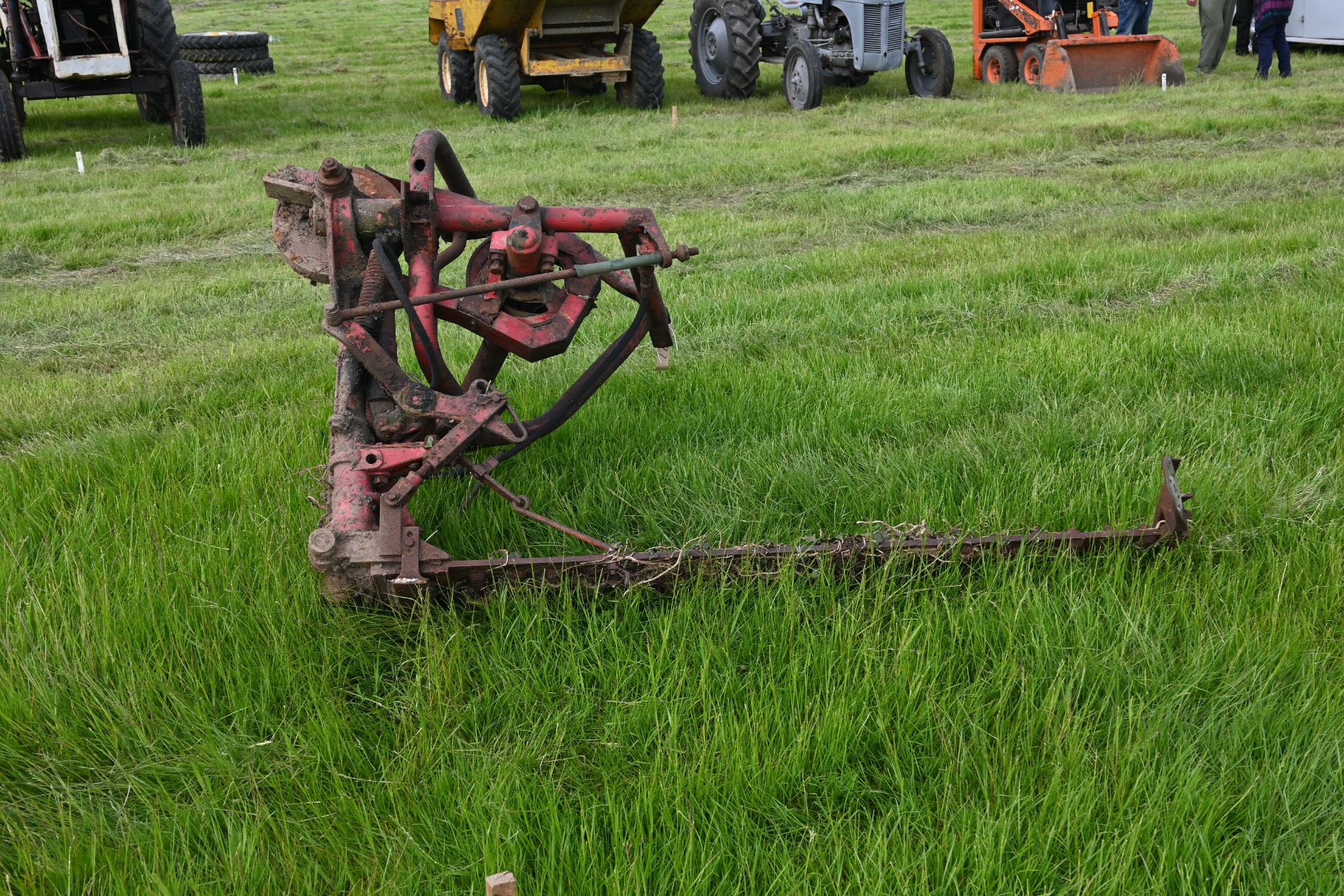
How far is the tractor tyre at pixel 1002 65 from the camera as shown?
1588cm

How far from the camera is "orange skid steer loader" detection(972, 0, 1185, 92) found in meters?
14.3

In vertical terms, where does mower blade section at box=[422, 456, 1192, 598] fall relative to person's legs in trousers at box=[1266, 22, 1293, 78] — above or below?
below

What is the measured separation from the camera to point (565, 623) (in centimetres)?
240

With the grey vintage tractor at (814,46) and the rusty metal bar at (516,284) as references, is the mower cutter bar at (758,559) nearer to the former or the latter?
the rusty metal bar at (516,284)

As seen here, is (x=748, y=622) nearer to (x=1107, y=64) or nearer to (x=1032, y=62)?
(x=1107, y=64)

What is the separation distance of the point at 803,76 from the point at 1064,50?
3439 mm

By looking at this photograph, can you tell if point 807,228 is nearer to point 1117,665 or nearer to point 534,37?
point 1117,665

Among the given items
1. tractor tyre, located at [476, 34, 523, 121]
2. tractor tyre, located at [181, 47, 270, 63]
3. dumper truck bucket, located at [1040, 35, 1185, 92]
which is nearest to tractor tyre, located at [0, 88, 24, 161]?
tractor tyre, located at [476, 34, 523, 121]

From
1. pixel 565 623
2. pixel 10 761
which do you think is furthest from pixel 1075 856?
pixel 10 761

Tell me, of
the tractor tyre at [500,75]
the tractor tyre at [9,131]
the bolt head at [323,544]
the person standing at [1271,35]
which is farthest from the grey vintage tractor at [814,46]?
the bolt head at [323,544]

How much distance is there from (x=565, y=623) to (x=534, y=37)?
1272 centimetres

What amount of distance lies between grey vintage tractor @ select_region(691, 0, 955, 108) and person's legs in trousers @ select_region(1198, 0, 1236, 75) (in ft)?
13.9

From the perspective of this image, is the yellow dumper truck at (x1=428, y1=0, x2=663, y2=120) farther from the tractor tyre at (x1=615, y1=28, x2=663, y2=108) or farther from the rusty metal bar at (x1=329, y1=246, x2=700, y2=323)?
the rusty metal bar at (x1=329, y1=246, x2=700, y2=323)

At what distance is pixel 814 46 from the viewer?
46.3 ft
